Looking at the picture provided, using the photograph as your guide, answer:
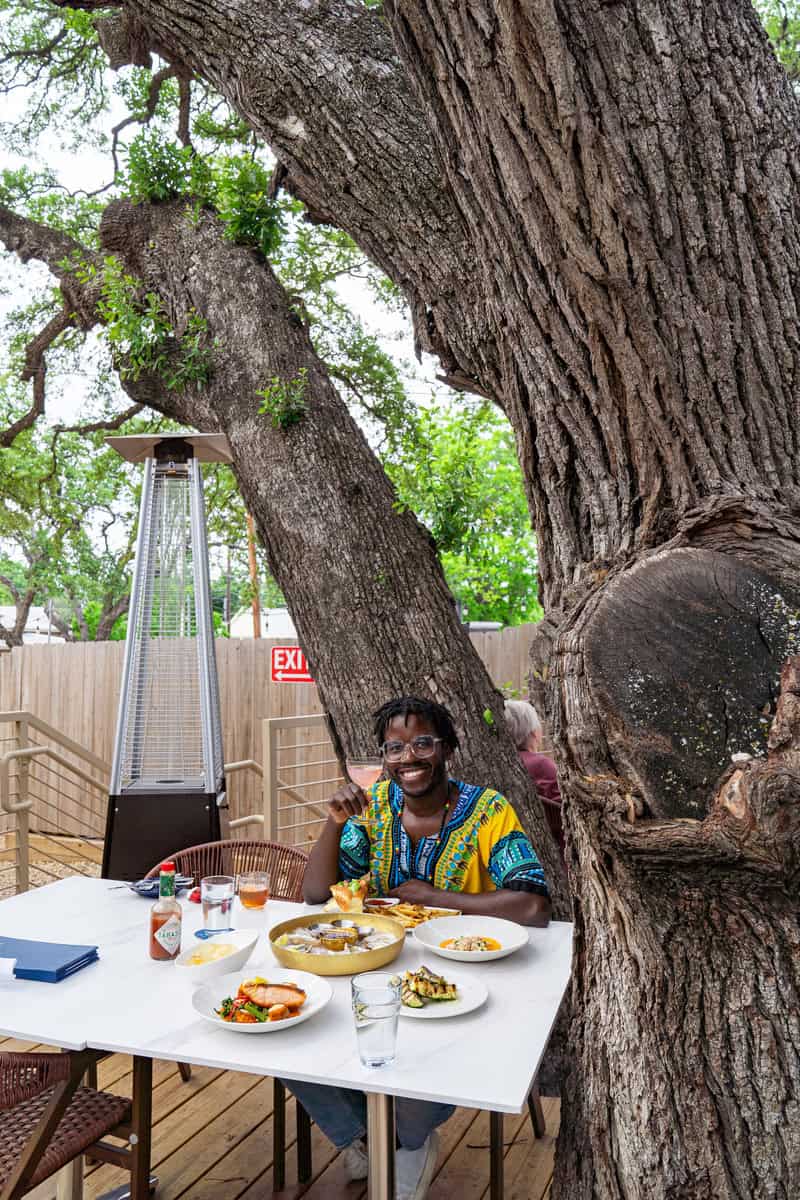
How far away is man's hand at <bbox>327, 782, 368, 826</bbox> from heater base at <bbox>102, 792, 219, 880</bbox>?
4.30 feet

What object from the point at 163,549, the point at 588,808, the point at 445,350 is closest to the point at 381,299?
the point at 163,549

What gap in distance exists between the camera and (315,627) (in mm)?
3428

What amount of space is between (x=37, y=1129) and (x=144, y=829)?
199 cm

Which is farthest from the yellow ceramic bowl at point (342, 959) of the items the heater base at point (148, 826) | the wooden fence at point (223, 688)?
the wooden fence at point (223, 688)

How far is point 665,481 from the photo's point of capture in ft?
5.33

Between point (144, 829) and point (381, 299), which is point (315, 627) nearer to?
point (144, 829)

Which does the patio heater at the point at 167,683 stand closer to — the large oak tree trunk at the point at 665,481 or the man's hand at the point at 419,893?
the man's hand at the point at 419,893

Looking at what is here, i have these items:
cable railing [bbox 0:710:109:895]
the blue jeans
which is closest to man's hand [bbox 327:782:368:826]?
the blue jeans

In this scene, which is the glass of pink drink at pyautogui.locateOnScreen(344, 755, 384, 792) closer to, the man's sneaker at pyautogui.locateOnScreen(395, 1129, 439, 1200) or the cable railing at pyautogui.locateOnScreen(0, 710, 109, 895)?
the man's sneaker at pyautogui.locateOnScreen(395, 1129, 439, 1200)

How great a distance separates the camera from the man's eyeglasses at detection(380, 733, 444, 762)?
105 inches

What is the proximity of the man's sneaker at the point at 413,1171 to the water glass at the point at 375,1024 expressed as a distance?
780 mm

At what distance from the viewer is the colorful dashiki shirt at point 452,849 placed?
252 centimetres

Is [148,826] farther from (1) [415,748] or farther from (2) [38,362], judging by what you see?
(2) [38,362]

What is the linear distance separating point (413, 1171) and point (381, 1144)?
2.16 feet
